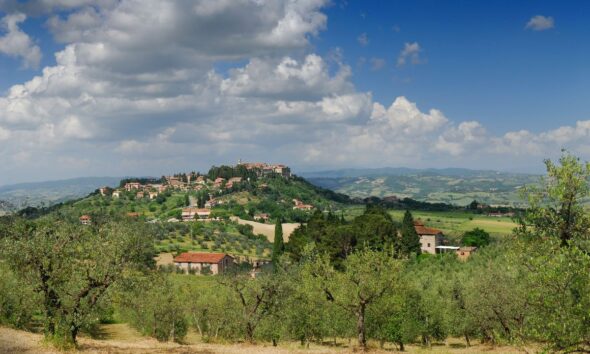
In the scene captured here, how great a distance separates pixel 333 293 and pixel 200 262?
8817 cm

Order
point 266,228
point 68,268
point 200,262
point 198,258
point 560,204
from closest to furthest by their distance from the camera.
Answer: point 560,204
point 68,268
point 200,262
point 198,258
point 266,228

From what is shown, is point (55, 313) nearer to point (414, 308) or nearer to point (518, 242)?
point (518, 242)

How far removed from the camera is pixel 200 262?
120312 millimetres

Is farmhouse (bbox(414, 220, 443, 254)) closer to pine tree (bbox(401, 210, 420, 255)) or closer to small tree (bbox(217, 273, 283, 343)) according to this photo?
pine tree (bbox(401, 210, 420, 255))

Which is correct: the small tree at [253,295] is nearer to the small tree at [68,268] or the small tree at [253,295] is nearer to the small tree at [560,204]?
the small tree at [68,268]

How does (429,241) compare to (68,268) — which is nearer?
(68,268)

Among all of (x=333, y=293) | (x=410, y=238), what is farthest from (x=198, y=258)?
(x=333, y=293)

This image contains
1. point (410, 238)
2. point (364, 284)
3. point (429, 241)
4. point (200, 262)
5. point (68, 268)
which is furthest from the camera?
point (429, 241)

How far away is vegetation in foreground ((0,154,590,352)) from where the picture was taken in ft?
64.2

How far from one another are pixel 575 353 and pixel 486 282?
22841mm

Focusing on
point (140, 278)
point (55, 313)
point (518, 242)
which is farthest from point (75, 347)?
point (518, 242)

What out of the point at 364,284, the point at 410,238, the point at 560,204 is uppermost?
the point at 560,204

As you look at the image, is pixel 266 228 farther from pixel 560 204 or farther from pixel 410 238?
pixel 560 204

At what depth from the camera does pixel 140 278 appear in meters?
30.8
